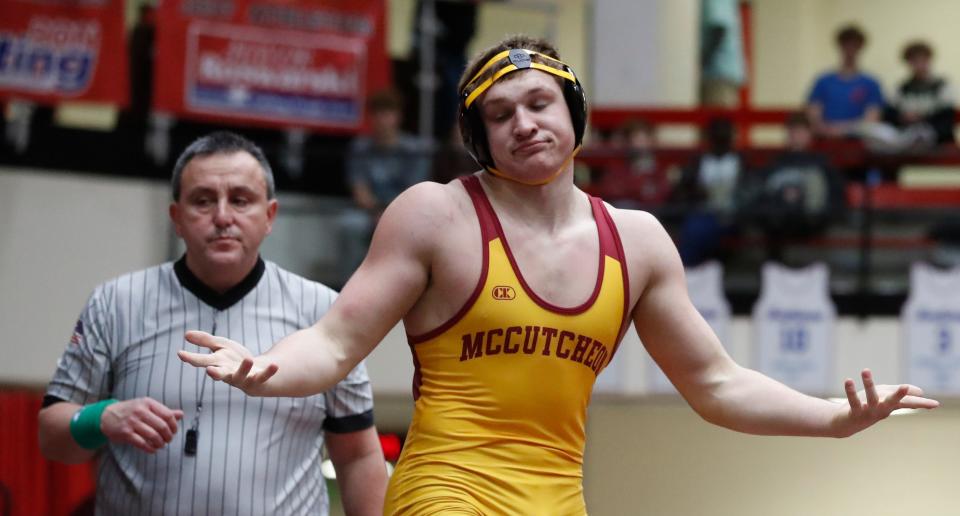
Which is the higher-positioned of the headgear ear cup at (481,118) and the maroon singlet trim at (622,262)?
the headgear ear cup at (481,118)

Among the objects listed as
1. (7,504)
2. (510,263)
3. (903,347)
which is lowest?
(7,504)

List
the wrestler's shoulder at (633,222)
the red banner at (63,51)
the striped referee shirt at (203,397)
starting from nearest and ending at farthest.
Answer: the wrestler's shoulder at (633,222), the striped referee shirt at (203,397), the red banner at (63,51)

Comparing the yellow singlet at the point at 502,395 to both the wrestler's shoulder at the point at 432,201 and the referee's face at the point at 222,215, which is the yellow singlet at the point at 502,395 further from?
the referee's face at the point at 222,215

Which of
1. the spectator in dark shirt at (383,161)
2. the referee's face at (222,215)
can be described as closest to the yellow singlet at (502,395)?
the referee's face at (222,215)

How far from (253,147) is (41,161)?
5.59 meters

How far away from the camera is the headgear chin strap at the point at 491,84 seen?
10.5 feet

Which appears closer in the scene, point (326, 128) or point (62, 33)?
point (62, 33)

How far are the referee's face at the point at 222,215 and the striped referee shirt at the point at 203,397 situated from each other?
0.07m

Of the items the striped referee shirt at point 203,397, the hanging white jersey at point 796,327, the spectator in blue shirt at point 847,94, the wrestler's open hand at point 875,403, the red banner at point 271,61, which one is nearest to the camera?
the wrestler's open hand at point 875,403

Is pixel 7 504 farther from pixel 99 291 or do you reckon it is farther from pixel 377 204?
pixel 99 291

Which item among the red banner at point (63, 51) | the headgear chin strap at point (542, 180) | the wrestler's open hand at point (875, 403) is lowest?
the wrestler's open hand at point (875, 403)

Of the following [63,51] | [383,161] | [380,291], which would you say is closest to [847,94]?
[383,161]

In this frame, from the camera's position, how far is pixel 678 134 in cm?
1180

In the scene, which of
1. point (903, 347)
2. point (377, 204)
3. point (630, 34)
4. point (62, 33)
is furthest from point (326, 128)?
point (903, 347)
